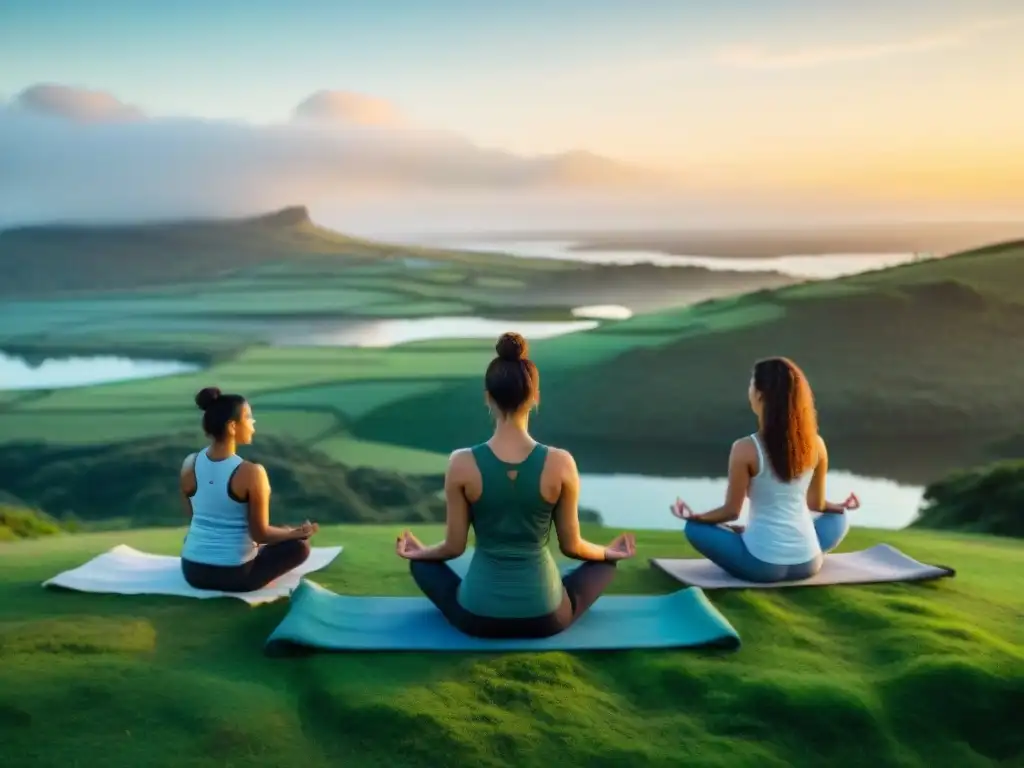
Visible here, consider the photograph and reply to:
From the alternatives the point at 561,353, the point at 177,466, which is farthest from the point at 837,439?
the point at 177,466

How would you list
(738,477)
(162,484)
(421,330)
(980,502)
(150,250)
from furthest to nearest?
(150,250) → (421,330) → (162,484) → (980,502) → (738,477)

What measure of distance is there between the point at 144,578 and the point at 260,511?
617 mm

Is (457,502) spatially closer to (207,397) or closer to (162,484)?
(207,397)

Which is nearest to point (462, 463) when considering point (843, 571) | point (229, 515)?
point (229, 515)

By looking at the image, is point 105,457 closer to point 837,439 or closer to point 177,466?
point 177,466

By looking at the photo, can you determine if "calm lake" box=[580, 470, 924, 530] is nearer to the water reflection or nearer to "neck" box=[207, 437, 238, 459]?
the water reflection

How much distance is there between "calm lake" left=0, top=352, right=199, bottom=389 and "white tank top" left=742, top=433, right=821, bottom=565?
27.6 feet

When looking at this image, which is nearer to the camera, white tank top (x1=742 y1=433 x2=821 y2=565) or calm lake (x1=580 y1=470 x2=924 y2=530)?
white tank top (x1=742 y1=433 x2=821 y2=565)

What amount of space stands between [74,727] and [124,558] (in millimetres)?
1487

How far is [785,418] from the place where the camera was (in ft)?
10.9

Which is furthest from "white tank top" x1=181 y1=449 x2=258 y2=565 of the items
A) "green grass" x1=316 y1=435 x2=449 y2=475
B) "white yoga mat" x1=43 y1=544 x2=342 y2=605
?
"green grass" x1=316 y1=435 x2=449 y2=475

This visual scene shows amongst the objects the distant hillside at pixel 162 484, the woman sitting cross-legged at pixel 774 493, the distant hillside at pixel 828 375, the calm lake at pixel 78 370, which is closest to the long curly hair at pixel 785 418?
the woman sitting cross-legged at pixel 774 493

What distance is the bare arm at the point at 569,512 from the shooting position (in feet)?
9.30

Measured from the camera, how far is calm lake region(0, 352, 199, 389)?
34.2ft
